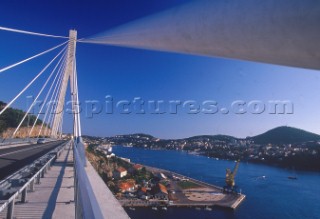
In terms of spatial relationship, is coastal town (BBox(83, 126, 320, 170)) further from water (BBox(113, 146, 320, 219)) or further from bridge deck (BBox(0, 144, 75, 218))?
bridge deck (BBox(0, 144, 75, 218))

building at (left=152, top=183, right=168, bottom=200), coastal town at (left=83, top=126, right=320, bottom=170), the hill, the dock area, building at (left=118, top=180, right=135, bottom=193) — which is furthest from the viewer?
coastal town at (left=83, top=126, right=320, bottom=170)

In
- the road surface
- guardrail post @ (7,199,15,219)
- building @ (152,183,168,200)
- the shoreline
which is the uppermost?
guardrail post @ (7,199,15,219)

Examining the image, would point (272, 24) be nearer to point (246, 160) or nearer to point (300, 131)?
point (246, 160)

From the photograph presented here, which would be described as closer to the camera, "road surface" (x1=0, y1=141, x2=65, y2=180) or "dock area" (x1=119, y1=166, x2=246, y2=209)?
"road surface" (x1=0, y1=141, x2=65, y2=180)

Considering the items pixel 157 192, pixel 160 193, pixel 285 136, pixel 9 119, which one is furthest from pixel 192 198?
pixel 285 136

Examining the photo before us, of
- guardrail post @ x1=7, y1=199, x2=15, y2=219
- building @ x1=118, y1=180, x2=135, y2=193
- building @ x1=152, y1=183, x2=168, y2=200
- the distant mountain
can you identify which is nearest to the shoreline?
building @ x1=152, y1=183, x2=168, y2=200

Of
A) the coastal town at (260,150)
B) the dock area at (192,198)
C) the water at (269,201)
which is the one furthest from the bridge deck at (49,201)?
the coastal town at (260,150)
